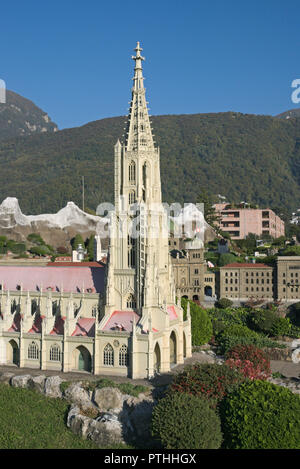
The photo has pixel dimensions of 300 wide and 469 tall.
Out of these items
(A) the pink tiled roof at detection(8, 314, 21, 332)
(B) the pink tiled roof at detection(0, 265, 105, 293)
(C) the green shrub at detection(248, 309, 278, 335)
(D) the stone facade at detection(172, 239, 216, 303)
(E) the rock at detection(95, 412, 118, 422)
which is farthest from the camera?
(D) the stone facade at detection(172, 239, 216, 303)

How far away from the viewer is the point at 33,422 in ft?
130

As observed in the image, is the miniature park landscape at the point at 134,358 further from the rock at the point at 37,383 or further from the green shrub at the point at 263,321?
the green shrub at the point at 263,321

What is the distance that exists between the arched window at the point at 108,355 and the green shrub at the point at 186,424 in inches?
471

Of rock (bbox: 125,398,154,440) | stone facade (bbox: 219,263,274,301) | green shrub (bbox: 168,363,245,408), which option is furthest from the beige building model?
stone facade (bbox: 219,263,274,301)

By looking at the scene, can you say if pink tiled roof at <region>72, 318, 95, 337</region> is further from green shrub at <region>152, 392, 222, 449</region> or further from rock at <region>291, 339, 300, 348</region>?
rock at <region>291, 339, 300, 348</region>

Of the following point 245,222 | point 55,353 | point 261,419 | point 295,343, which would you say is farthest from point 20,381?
point 245,222

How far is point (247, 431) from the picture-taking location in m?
32.6

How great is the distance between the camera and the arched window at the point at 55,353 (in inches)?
1923

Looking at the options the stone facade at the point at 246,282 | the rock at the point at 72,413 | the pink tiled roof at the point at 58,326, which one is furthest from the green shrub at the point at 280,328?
the rock at the point at 72,413

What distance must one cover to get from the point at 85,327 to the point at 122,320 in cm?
399

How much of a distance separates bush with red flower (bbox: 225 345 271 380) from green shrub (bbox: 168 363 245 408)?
297cm

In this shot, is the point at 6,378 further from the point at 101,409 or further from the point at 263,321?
the point at 263,321

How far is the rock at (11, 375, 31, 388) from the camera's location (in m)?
45.2
